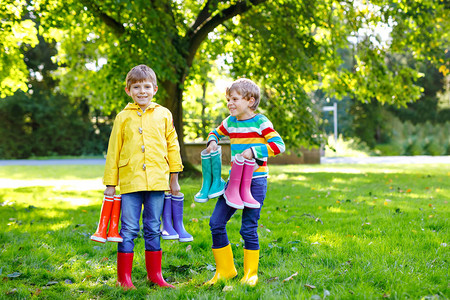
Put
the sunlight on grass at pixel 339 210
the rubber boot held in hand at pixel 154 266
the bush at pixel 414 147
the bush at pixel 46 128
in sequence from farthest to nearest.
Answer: the bush at pixel 414 147
the bush at pixel 46 128
the sunlight on grass at pixel 339 210
the rubber boot held in hand at pixel 154 266

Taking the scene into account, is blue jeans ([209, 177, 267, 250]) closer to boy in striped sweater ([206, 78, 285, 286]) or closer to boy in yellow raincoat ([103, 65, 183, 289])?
boy in striped sweater ([206, 78, 285, 286])

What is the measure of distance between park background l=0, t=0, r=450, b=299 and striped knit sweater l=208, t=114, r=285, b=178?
0.56 meters

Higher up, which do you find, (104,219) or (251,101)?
(251,101)

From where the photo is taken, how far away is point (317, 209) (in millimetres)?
6762

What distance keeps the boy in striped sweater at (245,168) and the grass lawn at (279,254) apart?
210 mm

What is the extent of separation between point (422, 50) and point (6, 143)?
26.9m

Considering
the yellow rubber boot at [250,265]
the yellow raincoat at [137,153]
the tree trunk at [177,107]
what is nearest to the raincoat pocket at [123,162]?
the yellow raincoat at [137,153]

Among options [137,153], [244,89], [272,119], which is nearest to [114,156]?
[137,153]

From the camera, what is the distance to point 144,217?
3.51 metres

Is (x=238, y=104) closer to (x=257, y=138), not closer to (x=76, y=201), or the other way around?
(x=257, y=138)

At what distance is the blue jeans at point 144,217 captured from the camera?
3.40 metres

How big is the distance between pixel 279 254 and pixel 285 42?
823 cm

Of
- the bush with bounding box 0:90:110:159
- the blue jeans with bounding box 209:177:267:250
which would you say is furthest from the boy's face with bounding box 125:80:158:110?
the bush with bounding box 0:90:110:159

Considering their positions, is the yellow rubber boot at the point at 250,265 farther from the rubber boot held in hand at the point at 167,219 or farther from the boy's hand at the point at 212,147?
the boy's hand at the point at 212,147
